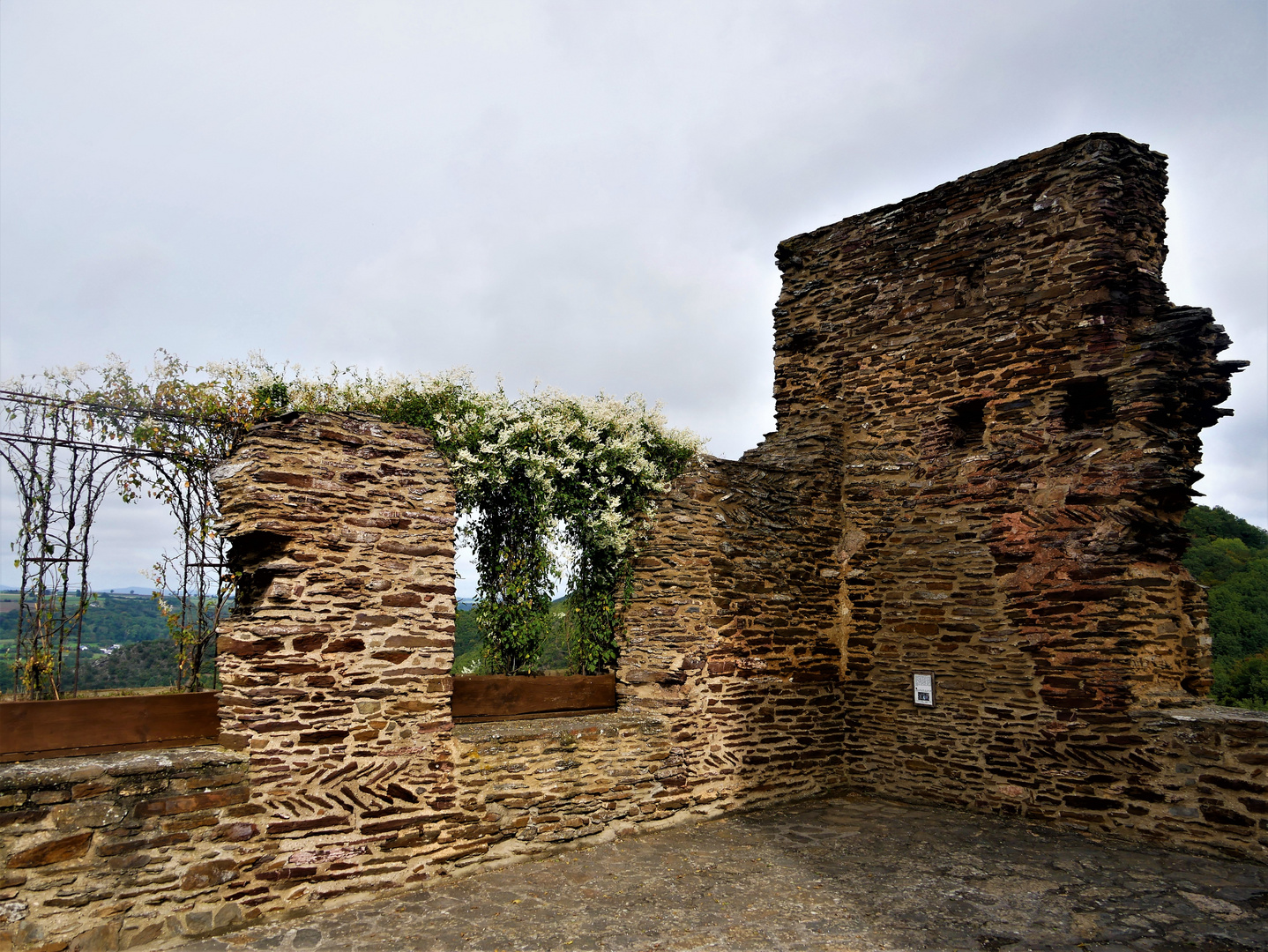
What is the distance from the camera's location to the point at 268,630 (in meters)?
4.88

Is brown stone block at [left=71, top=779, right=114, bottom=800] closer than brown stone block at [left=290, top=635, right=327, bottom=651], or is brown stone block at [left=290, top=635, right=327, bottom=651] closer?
brown stone block at [left=71, top=779, right=114, bottom=800]

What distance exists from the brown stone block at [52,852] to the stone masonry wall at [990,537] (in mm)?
3968

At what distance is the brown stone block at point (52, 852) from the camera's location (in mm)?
3885

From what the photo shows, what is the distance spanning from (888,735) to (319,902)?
541 centimetres

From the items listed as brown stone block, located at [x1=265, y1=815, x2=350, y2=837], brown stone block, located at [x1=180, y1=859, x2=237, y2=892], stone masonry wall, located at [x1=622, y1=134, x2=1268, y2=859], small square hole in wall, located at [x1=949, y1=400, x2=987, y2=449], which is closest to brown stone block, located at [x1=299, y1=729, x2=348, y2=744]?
brown stone block, located at [x1=265, y1=815, x2=350, y2=837]

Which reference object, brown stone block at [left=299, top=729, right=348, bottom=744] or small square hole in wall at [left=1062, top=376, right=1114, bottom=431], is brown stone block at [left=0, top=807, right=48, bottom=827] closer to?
brown stone block at [left=299, top=729, right=348, bottom=744]

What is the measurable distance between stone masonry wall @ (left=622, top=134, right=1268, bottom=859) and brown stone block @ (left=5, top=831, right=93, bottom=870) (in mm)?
3968

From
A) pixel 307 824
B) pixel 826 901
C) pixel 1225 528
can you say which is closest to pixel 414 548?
pixel 307 824

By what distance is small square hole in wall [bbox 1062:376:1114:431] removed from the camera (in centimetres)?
699

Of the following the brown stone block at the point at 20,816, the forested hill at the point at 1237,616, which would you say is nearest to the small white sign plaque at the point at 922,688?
the brown stone block at the point at 20,816

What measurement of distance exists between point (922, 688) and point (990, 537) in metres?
1.62

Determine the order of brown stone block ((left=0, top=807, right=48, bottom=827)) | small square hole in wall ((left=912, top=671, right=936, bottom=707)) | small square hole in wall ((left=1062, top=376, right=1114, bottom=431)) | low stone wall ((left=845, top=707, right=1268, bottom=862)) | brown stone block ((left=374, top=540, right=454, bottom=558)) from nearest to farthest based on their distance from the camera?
brown stone block ((left=0, top=807, right=48, bottom=827))
brown stone block ((left=374, top=540, right=454, bottom=558))
low stone wall ((left=845, top=707, right=1268, bottom=862))
small square hole in wall ((left=1062, top=376, right=1114, bottom=431))
small square hole in wall ((left=912, top=671, right=936, bottom=707))

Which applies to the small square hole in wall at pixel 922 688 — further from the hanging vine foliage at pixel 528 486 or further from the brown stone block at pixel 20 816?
the brown stone block at pixel 20 816

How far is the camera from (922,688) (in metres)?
7.57
